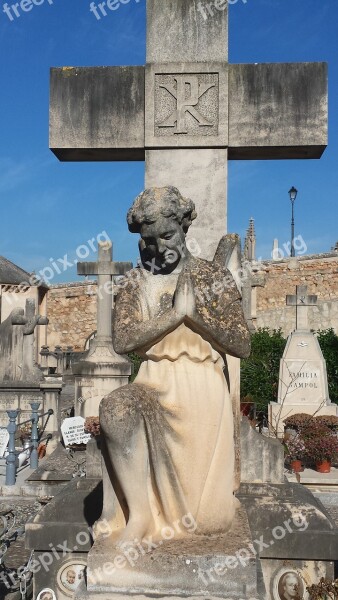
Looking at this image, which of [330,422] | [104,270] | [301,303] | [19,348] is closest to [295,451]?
[330,422]

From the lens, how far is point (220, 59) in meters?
3.82

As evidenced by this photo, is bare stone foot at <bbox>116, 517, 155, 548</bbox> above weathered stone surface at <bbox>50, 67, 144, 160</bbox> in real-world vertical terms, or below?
below

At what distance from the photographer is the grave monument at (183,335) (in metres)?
2.45

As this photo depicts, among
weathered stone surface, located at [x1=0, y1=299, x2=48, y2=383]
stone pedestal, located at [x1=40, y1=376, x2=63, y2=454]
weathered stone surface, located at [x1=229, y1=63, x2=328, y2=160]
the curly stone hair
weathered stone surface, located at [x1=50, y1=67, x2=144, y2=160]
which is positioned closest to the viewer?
the curly stone hair

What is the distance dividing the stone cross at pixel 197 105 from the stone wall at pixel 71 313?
31.7 meters

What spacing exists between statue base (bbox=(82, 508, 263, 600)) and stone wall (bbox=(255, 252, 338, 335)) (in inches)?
1002

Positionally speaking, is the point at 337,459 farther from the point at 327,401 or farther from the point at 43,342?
the point at 43,342

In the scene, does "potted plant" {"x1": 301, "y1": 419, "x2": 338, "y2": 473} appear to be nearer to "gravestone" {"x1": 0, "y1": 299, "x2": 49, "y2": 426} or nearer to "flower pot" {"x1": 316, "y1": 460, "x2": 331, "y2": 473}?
"flower pot" {"x1": 316, "y1": 460, "x2": 331, "y2": 473}

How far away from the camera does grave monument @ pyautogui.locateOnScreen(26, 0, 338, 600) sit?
8.02ft

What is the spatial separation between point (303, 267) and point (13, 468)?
22.3 meters

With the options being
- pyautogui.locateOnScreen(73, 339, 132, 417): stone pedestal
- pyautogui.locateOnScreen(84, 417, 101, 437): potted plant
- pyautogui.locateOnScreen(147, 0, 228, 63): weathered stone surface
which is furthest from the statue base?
pyautogui.locateOnScreen(73, 339, 132, 417): stone pedestal

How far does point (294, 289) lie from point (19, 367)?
672 inches

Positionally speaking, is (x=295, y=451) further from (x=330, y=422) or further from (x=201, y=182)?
(x=201, y=182)

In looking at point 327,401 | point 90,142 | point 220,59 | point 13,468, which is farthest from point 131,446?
point 327,401
